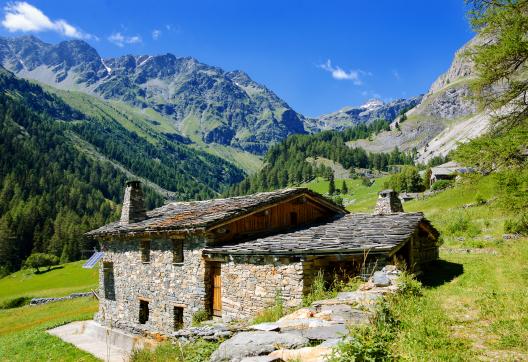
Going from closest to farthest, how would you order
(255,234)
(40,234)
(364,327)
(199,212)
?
(364,327) → (255,234) → (199,212) → (40,234)

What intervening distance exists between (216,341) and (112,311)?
59.1 feet

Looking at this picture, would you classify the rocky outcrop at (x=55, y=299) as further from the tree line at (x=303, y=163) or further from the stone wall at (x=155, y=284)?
the tree line at (x=303, y=163)

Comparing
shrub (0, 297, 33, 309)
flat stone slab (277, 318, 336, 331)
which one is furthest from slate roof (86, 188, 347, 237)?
shrub (0, 297, 33, 309)

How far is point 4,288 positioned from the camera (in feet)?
219

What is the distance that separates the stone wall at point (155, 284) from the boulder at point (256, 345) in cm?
1075

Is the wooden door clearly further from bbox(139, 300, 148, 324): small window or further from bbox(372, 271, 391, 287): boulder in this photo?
bbox(372, 271, 391, 287): boulder

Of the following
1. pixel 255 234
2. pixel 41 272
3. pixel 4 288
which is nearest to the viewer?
pixel 255 234

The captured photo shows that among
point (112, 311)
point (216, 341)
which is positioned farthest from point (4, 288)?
point (216, 341)

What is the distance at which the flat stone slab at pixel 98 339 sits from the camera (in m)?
20.4

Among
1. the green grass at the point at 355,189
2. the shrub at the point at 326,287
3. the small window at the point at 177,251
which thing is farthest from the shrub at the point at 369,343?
the green grass at the point at 355,189

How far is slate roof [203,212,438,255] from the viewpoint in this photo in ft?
46.7

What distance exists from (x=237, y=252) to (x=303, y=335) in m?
9.24

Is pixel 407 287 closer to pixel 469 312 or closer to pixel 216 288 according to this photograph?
pixel 469 312

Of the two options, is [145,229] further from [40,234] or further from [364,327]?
[40,234]
